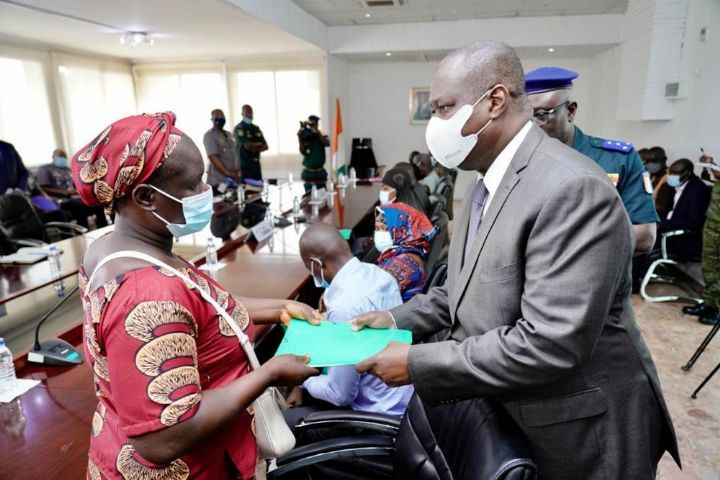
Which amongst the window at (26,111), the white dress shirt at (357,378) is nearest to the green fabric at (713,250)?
the white dress shirt at (357,378)

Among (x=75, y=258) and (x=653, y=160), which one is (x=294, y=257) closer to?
(x=75, y=258)

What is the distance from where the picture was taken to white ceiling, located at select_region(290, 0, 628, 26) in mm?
6410

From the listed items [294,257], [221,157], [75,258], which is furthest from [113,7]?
[294,257]

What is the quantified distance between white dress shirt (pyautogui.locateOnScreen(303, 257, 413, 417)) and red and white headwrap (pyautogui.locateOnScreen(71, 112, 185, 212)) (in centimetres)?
95

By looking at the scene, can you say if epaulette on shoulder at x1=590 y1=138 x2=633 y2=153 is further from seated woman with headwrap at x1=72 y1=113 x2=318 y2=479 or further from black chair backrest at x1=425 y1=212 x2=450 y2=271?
seated woman with headwrap at x1=72 y1=113 x2=318 y2=479

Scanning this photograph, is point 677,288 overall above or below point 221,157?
below

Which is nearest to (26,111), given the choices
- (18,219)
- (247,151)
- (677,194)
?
(247,151)

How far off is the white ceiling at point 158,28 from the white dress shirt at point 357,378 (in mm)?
4168

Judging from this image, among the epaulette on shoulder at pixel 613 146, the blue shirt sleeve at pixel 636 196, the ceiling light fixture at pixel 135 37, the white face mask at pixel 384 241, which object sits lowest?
the white face mask at pixel 384 241

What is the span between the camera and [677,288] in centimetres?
442

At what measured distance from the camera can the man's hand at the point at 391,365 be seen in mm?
989

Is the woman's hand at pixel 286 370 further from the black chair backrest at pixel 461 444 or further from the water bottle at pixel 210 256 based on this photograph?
the water bottle at pixel 210 256

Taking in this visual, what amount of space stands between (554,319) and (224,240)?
2710 millimetres

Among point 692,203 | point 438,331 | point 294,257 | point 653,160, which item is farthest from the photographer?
point 653,160
